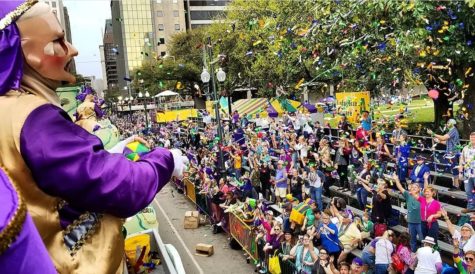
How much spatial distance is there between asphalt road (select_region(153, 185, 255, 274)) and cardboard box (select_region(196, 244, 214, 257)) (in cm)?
14

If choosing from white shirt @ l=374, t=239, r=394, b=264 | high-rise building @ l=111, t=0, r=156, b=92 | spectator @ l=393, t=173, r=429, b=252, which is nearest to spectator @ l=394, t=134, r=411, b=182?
spectator @ l=393, t=173, r=429, b=252

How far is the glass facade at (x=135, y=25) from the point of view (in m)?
101

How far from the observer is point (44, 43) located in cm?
176

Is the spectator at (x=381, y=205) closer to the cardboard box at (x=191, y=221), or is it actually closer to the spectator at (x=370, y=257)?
the spectator at (x=370, y=257)

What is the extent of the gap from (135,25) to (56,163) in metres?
107

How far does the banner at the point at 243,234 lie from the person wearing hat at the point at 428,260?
188 inches

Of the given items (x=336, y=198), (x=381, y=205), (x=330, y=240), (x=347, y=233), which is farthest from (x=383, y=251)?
(x=336, y=198)

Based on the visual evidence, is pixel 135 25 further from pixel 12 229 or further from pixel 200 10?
pixel 12 229

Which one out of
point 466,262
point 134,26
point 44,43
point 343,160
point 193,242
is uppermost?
point 134,26

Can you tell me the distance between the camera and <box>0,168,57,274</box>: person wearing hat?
3.05ft

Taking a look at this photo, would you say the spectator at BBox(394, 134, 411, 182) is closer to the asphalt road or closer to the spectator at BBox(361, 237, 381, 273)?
the spectator at BBox(361, 237, 381, 273)

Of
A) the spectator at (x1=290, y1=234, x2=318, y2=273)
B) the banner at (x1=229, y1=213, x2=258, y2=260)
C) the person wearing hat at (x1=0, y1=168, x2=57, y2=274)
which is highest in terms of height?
the person wearing hat at (x1=0, y1=168, x2=57, y2=274)

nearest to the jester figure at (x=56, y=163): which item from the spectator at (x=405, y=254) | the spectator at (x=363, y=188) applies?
the spectator at (x=405, y=254)

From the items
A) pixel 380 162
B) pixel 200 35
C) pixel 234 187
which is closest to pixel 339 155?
pixel 380 162
